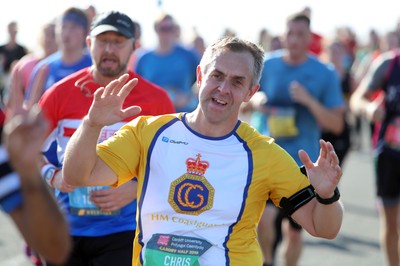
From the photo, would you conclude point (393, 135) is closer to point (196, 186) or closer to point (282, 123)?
point (282, 123)

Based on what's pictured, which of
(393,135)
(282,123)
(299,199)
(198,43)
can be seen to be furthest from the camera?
(198,43)

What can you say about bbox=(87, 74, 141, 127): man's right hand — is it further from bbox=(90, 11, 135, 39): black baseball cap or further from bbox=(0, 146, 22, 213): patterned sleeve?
bbox=(90, 11, 135, 39): black baseball cap

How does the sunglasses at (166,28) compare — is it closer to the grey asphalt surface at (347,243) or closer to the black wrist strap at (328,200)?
the grey asphalt surface at (347,243)

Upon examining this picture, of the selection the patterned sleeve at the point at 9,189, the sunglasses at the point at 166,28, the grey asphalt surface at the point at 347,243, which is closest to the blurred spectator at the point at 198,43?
the grey asphalt surface at the point at 347,243

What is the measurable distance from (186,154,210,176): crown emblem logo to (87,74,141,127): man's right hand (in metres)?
0.37

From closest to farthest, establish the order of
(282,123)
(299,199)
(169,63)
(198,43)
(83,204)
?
(299,199) < (83,204) < (282,123) < (169,63) < (198,43)

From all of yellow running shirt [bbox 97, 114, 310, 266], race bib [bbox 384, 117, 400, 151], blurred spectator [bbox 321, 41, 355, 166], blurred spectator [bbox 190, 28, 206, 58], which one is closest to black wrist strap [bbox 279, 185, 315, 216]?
yellow running shirt [bbox 97, 114, 310, 266]

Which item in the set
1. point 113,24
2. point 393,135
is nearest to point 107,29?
point 113,24

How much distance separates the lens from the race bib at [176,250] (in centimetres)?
414

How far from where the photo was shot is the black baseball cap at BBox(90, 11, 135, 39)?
539 cm

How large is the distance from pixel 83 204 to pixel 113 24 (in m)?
1.06

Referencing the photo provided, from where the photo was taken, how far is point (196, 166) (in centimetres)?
425

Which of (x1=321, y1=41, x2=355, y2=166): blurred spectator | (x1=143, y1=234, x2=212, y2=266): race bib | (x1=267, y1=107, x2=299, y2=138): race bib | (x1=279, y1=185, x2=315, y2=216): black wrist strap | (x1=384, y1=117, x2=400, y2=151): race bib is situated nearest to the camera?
(x1=143, y1=234, x2=212, y2=266): race bib

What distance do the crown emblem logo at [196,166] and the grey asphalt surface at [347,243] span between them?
14.1 feet
